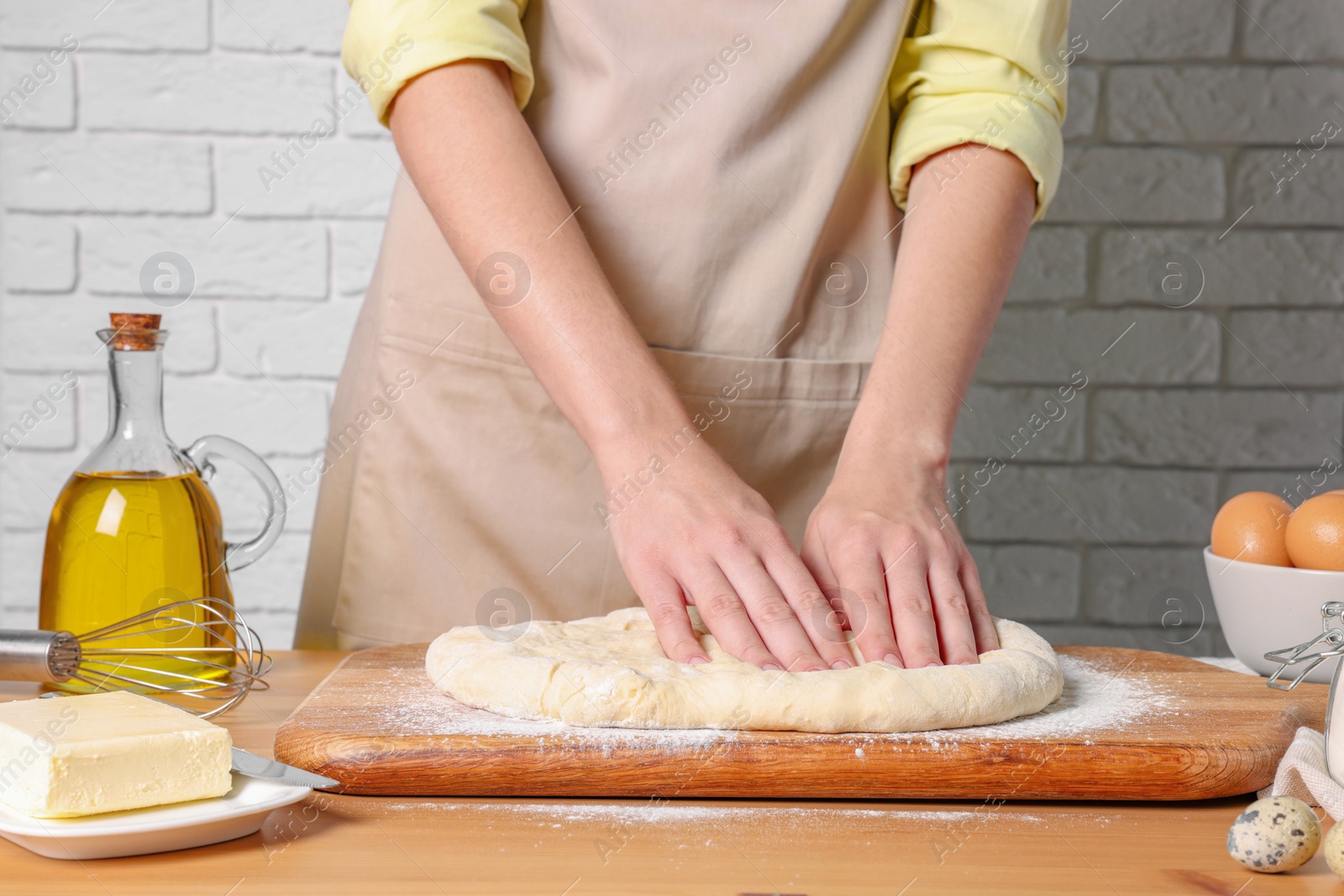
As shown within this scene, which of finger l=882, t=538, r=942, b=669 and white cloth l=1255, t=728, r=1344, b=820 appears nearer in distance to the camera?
white cloth l=1255, t=728, r=1344, b=820

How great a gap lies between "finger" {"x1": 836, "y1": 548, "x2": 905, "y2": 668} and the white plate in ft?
1.34

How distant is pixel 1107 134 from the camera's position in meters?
1.72

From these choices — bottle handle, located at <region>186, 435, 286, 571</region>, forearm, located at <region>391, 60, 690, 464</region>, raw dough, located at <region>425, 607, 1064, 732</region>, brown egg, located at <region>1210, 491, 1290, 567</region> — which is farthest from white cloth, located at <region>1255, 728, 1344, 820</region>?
bottle handle, located at <region>186, 435, 286, 571</region>

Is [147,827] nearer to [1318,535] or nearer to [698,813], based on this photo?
[698,813]

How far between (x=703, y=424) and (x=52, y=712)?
25.7 inches

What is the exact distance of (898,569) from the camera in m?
0.84

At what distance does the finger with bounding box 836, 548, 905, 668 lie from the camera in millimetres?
794

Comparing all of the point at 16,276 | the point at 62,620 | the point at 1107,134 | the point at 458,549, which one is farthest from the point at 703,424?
the point at 16,276

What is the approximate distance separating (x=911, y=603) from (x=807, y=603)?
3.2 inches

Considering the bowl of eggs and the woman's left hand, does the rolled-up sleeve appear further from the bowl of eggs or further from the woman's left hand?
the bowl of eggs

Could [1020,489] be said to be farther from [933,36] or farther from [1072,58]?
[933,36]

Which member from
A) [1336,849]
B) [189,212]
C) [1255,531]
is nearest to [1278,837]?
[1336,849]

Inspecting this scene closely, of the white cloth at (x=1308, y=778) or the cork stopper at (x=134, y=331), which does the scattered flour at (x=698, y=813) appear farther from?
the cork stopper at (x=134, y=331)

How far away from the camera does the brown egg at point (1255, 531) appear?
0.92 meters
